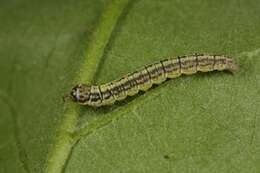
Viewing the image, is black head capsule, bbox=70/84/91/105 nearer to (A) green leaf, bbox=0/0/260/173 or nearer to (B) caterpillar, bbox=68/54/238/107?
(B) caterpillar, bbox=68/54/238/107

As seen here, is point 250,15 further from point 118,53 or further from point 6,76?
point 6,76

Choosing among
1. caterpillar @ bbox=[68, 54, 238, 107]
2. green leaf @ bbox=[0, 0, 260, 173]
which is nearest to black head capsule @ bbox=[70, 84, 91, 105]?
caterpillar @ bbox=[68, 54, 238, 107]

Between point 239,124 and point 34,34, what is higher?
point 34,34

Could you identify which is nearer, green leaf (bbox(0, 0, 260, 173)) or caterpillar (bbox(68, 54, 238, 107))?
green leaf (bbox(0, 0, 260, 173))

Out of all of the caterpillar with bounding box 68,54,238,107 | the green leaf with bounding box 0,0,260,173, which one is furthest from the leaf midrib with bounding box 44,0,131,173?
the caterpillar with bounding box 68,54,238,107

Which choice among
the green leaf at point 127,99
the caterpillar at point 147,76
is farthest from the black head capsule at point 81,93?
the green leaf at point 127,99

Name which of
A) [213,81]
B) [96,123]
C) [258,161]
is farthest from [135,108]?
[258,161]

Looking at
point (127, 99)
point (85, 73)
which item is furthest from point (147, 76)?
point (85, 73)

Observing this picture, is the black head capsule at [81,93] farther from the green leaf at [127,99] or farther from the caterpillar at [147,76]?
the green leaf at [127,99]
